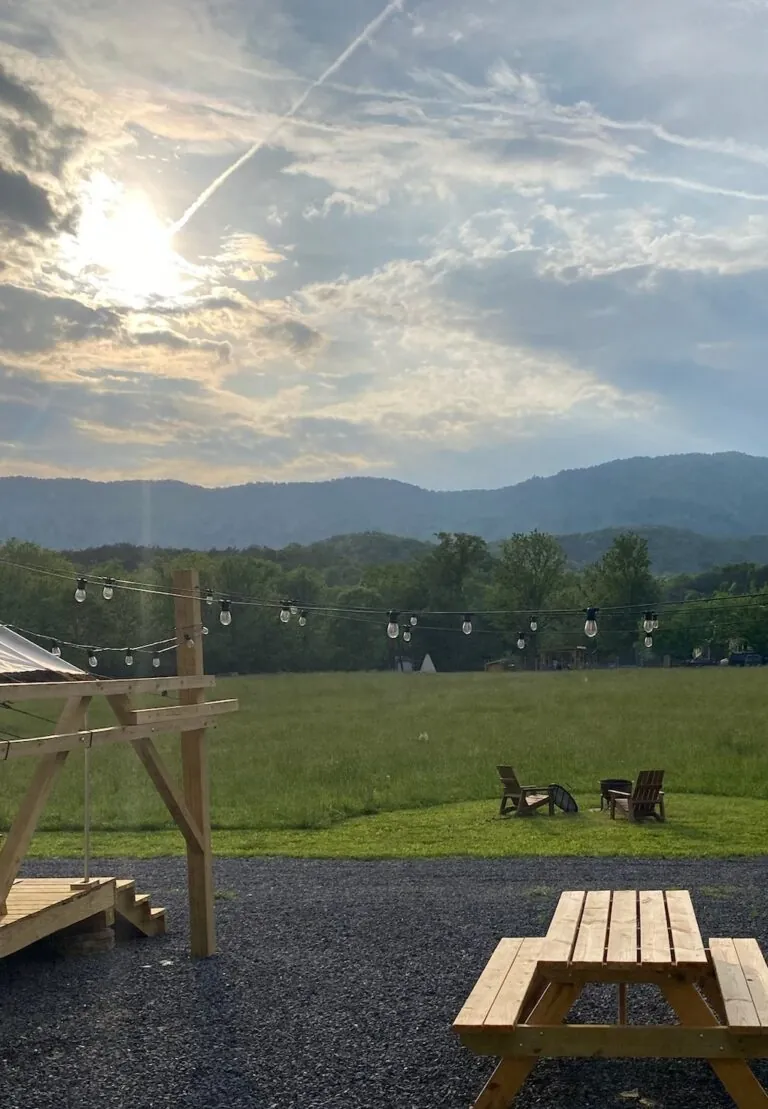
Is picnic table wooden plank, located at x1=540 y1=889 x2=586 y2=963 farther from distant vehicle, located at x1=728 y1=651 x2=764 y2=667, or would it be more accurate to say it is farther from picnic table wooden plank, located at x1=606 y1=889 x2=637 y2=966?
distant vehicle, located at x1=728 y1=651 x2=764 y2=667

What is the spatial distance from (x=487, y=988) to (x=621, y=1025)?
691 millimetres

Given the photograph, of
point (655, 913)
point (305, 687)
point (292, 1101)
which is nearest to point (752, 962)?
point (655, 913)

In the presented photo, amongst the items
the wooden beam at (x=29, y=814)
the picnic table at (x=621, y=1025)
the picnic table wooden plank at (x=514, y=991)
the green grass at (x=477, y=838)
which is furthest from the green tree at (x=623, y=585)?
the picnic table at (x=621, y=1025)

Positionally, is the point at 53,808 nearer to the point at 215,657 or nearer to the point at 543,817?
the point at 543,817

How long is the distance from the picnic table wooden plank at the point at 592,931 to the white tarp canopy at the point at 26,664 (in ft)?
13.4

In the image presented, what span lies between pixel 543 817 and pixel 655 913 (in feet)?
36.4

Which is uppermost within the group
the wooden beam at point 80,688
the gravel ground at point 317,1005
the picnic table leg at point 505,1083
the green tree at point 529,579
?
the green tree at point 529,579

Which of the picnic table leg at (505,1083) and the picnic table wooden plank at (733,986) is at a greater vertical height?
the picnic table wooden plank at (733,986)

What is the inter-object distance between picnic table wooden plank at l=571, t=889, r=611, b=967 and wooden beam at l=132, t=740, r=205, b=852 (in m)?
3.37

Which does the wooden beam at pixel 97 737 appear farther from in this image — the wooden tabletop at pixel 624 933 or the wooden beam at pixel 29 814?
the wooden tabletop at pixel 624 933

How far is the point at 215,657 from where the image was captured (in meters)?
77.4

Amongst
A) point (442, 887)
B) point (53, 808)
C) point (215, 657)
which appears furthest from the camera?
point (215, 657)

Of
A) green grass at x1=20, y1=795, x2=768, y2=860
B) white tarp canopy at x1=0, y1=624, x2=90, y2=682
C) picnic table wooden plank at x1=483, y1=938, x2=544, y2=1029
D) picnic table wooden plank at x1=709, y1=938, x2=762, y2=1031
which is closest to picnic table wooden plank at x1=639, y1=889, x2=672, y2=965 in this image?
picnic table wooden plank at x1=709, y1=938, x2=762, y2=1031

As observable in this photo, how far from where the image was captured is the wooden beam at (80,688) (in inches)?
275
